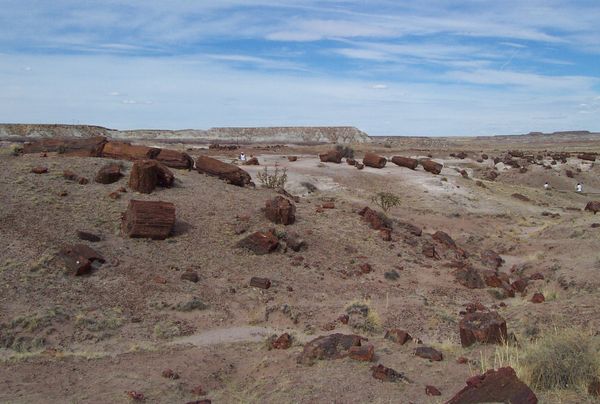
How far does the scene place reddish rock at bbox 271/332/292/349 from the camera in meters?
10.1

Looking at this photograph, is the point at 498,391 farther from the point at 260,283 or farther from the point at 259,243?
the point at 259,243

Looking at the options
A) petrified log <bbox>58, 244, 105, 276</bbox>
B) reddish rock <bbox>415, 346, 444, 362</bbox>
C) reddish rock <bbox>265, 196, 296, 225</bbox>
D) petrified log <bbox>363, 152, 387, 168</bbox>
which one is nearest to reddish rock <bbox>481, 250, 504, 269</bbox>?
reddish rock <bbox>265, 196, 296, 225</bbox>

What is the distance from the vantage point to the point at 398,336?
1037 cm

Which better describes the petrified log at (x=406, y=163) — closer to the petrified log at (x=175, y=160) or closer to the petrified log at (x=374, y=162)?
the petrified log at (x=374, y=162)

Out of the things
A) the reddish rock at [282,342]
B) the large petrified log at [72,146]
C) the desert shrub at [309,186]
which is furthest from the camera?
the desert shrub at [309,186]

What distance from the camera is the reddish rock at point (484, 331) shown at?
964 cm

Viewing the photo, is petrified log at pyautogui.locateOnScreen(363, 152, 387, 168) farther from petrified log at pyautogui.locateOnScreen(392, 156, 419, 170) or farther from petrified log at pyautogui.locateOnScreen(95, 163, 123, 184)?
petrified log at pyautogui.locateOnScreen(95, 163, 123, 184)

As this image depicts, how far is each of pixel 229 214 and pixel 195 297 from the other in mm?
5175

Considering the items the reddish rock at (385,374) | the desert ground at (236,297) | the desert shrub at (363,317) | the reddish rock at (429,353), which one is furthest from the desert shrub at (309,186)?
the reddish rock at (385,374)

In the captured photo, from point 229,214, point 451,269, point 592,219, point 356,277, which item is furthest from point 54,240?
point 592,219

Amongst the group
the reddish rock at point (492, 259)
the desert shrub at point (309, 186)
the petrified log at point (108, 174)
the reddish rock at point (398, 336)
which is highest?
the petrified log at point (108, 174)

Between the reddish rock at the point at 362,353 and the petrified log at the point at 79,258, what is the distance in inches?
265

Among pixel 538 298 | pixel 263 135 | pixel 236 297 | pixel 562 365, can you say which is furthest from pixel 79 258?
pixel 263 135

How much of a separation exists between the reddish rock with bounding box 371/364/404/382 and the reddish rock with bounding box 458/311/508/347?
207 cm
